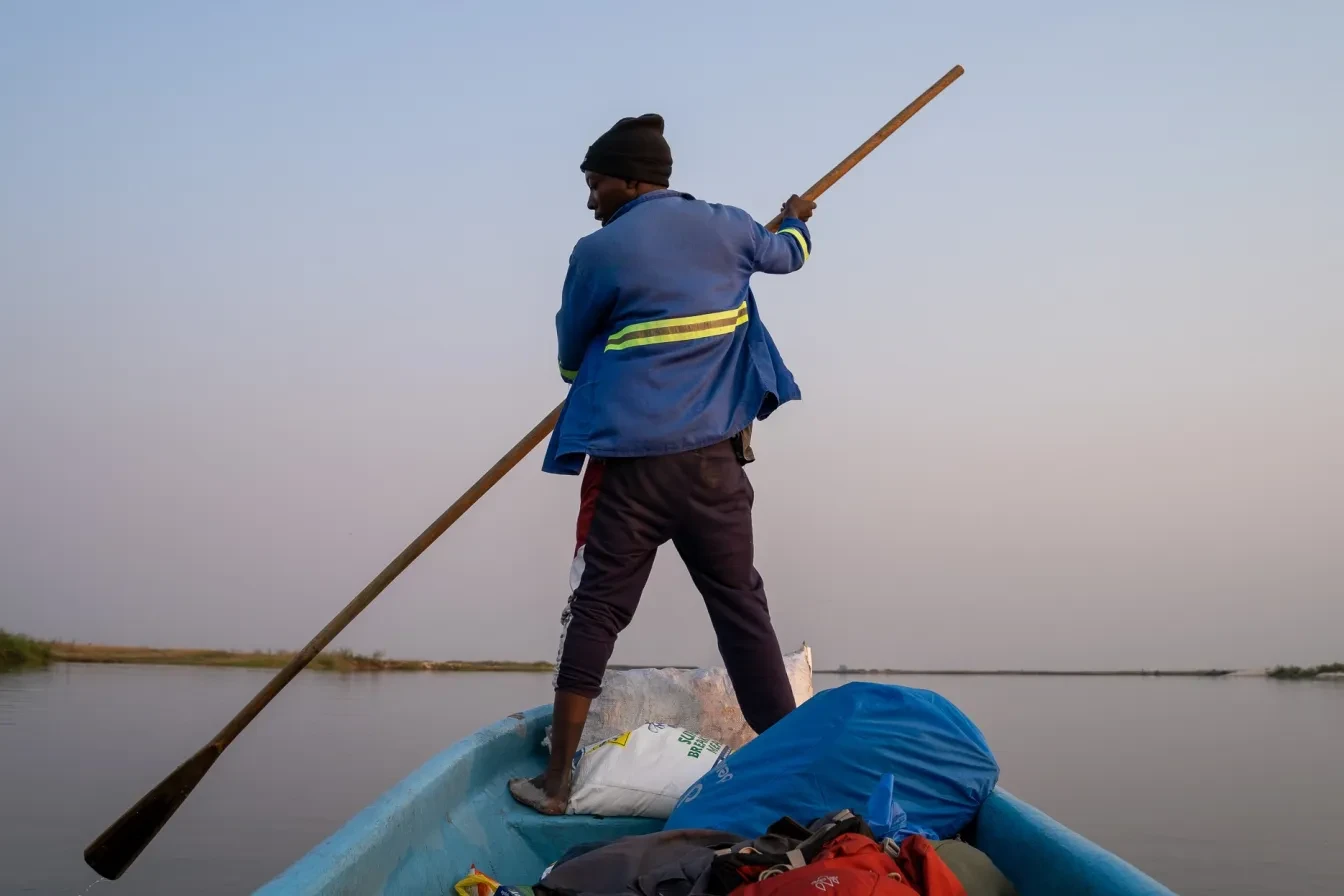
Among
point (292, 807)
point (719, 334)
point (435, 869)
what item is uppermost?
point (719, 334)

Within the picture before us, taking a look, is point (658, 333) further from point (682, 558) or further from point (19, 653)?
point (19, 653)

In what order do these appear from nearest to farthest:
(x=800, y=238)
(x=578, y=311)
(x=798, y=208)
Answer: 1. (x=578, y=311)
2. (x=800, y=238)
3. (x=798, y=208)

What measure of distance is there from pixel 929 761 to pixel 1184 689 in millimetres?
36026

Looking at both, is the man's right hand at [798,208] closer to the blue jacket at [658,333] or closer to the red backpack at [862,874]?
the blue jacket at [658,333]

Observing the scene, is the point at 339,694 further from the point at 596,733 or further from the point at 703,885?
the point at 703,885

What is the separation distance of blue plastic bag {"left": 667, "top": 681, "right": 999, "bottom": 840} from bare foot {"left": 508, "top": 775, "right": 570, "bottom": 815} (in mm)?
525

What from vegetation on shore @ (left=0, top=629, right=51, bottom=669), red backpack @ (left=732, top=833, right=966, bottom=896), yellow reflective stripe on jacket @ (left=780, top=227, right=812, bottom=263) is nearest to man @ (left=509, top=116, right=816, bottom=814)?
yellow reflective stripe on jacket @ (left=780, top=227, right=812, bottom=263)

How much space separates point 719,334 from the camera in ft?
8.43

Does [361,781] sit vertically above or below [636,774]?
below

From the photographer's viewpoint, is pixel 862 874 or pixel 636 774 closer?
pixel 862 874

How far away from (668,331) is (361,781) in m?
6.96

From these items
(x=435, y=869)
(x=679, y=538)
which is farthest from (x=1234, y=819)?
(x=435, y=869)

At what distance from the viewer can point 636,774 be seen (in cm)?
247

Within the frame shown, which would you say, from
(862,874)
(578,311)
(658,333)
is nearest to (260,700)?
(578,311)
